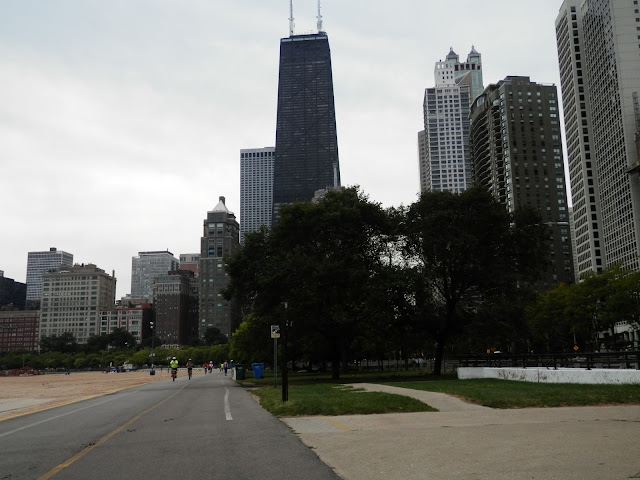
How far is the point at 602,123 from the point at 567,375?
5758 inches

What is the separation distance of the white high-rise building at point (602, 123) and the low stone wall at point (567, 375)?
110657 mm

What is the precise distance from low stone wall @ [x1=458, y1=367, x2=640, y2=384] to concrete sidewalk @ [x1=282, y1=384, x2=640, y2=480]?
6.65 meters

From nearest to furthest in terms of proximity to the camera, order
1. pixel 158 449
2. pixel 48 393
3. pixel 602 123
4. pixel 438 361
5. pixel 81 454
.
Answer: pixel 81 454 → pixel 158 449 → pixel 48 393 → pixel 438 361 → pixel 602 123

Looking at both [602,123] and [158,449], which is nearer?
[158,449]

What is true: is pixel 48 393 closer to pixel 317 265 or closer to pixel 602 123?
pixel 317 265

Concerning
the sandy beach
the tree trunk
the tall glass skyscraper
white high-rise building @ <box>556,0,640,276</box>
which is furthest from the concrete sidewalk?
the tall glass skyscraper

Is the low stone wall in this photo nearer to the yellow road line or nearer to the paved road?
the paved road

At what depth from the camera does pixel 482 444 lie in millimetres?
9109

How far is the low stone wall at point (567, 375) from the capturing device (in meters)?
20.0

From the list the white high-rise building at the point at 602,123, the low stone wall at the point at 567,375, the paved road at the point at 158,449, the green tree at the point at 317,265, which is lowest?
the paved road at the point at 158,449

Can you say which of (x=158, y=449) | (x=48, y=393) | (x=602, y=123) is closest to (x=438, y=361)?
(x=48, y=393)

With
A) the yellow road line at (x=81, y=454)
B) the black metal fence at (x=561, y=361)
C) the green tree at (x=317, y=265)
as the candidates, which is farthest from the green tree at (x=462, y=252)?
the yellow road line at (x=81, y=454)

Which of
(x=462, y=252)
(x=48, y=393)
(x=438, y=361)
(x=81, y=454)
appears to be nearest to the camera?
(x=81, y=454)

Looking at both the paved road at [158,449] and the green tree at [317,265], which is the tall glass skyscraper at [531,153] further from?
the paved road at [158,449]
